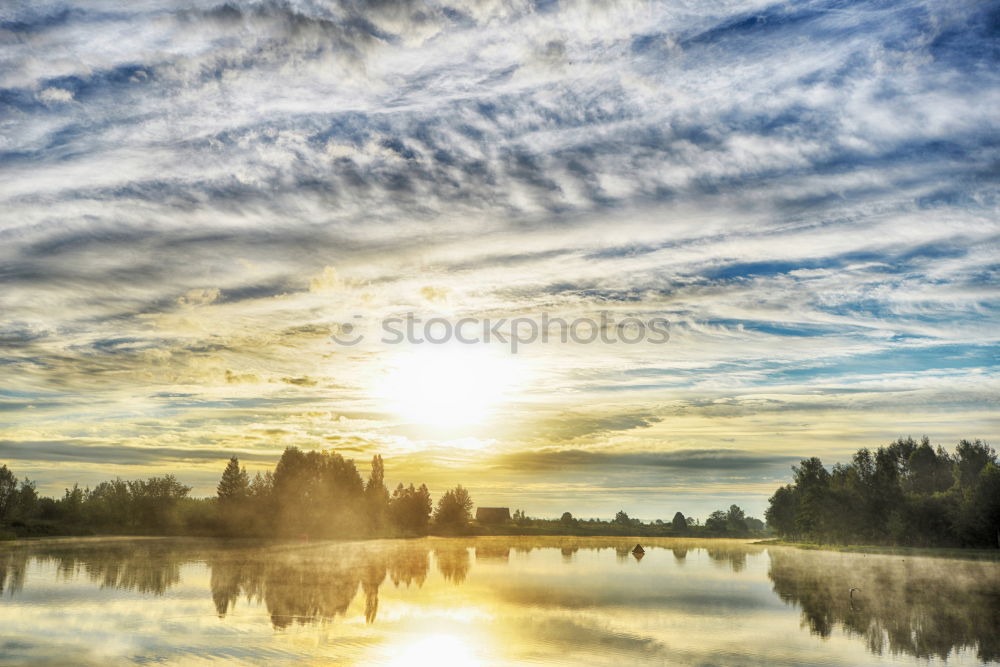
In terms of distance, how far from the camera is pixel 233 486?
16175 cm

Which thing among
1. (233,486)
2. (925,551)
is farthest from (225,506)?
(925,551)

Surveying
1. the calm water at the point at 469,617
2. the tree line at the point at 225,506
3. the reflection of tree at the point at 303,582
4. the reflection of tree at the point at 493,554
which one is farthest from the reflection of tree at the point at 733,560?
the tree line at the point at 225,506

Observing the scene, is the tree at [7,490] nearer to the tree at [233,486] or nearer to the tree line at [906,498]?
the tree at [233,486]

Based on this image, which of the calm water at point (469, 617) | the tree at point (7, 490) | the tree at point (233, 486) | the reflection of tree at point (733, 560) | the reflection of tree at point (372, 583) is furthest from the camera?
the tree at point (233, 486)

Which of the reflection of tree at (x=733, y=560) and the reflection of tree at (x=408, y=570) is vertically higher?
the reflection of tree at (x=408, y=570)

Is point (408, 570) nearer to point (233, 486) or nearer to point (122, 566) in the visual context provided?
point (122, 566)

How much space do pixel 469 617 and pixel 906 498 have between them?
379 ft

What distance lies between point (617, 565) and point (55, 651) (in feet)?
238

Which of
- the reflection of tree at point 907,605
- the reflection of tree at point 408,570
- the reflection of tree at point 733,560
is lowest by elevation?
the reflection of tree at point 733,560

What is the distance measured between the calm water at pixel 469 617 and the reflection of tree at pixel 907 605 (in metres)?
0.16

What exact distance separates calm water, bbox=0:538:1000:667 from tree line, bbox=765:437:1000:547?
4241 centimetres

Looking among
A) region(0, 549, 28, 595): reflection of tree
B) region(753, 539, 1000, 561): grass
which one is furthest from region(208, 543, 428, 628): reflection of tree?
region(753, 539, 1000, 561): grass

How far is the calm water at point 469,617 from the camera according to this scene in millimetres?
29359

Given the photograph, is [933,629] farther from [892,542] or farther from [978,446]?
[978,446]
